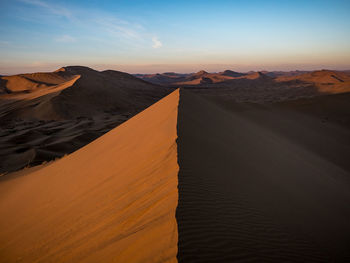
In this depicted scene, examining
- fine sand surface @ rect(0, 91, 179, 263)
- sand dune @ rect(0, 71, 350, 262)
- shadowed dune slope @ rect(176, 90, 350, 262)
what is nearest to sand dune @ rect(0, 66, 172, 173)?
sand dune @ rect(0, 71, 350, 262)

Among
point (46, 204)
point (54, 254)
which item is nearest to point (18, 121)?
point (46, 204)

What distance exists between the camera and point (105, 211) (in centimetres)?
267

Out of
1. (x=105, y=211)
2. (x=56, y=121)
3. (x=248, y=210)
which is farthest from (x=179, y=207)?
(x=56, y=121)

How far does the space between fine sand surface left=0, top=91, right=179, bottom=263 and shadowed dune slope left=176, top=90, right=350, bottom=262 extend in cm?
19

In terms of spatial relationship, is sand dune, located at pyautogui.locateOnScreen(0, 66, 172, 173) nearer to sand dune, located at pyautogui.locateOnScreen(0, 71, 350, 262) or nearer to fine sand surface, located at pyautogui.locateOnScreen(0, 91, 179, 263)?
sand dune, located at pyautogui.locateOnScreen(0, 71, 350, 262)

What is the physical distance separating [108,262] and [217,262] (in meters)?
0.92

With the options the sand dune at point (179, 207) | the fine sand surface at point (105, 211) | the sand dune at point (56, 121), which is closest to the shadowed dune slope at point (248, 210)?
the sand dune at point (179, 207)

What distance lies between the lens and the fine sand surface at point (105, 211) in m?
1.95

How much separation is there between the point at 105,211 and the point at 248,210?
1717 mm

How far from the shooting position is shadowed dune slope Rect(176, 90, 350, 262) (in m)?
1.93

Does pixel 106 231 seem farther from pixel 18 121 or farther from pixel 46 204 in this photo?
pixel 18 121

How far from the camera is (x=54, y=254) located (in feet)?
7.85

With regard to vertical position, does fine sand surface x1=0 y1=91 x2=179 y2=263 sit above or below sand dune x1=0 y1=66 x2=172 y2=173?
above

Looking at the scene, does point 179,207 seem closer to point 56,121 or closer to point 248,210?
point 248,210
